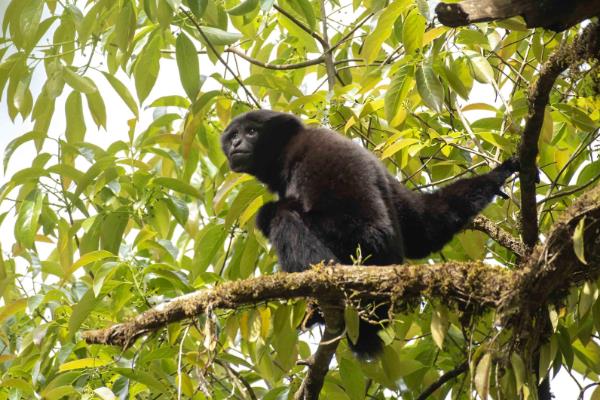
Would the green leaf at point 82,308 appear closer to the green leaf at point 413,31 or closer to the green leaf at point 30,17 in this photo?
the green leaf at point 30,17

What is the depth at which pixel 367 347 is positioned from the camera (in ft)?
18.2

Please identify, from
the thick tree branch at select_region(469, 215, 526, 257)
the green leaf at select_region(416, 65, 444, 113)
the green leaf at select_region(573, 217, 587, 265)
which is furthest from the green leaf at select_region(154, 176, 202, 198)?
the green leaf at select_region(573, 217, 587, 265)

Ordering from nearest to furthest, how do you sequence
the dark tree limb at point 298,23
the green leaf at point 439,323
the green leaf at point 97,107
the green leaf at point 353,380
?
1. the green leaf at point 439,323
2. the green leaf at point 353,380
3. the green leaf at point 97,107
4. the dark tree limb at point 298,23

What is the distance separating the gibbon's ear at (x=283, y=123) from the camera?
7324 millimetres

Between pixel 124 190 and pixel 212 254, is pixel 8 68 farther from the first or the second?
pixel 212 254

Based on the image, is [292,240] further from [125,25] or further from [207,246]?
[125,25]

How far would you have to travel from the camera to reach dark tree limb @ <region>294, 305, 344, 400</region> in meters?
4.87

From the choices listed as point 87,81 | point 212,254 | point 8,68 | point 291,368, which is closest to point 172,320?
point 291,368

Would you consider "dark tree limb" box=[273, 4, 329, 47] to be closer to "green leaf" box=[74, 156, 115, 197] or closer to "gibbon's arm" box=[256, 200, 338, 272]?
"gibbon's arm" box=[256, 200, 338, 272]

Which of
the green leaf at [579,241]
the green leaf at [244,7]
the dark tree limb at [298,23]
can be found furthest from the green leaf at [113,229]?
the green leaf at [579,241]

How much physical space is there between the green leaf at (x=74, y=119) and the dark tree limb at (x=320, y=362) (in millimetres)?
2689

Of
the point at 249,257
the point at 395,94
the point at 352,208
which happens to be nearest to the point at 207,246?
the point at 249,257

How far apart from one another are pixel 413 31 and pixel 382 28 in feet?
0.72

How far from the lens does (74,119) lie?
649 cm
